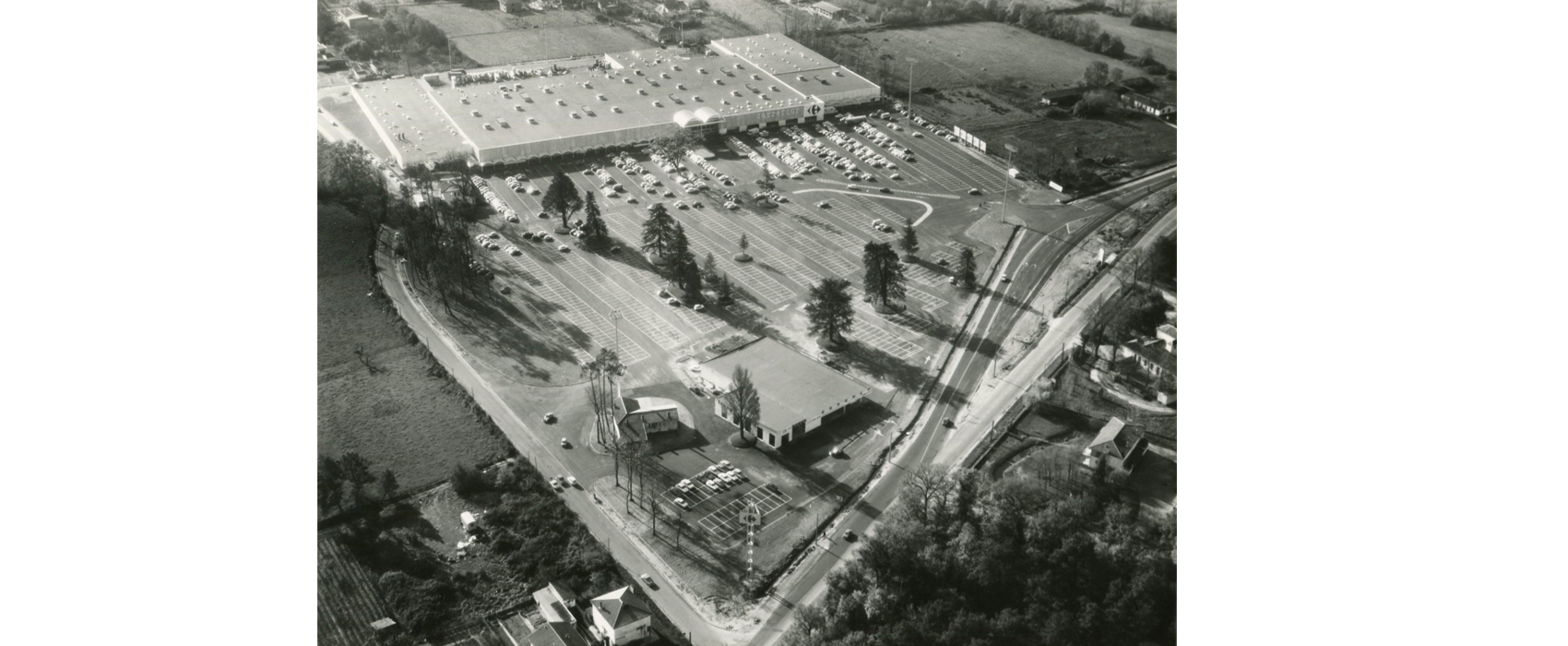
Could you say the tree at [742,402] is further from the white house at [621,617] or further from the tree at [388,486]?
the tree at [388,486]

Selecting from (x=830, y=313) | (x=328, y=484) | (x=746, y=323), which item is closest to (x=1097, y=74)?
(x=830, y=313)

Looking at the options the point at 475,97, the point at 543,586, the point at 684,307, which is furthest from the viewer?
the point at 475,97

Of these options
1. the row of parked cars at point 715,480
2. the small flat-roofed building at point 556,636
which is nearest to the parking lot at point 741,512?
the row of parked cars at point 715,480

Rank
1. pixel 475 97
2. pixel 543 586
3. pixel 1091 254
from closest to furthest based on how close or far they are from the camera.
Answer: pixel 543 586
pixel 1091 254
pixel 475 97

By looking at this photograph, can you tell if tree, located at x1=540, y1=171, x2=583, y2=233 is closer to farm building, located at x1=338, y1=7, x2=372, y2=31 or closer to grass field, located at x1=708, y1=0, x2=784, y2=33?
farm building, located at x1=338, y1=7, x2=372, y2=31

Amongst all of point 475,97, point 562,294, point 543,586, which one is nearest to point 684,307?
point 562,294

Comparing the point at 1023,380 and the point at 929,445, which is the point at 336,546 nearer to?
the point at 929,445

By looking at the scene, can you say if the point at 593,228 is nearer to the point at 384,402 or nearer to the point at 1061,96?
the point at 384,402
